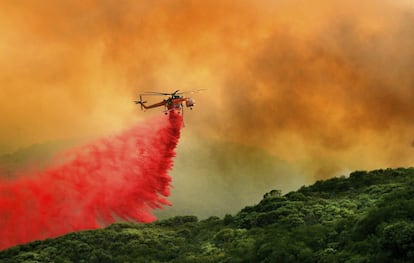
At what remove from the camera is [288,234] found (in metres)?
74.8

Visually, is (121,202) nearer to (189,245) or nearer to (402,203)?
(189,245)

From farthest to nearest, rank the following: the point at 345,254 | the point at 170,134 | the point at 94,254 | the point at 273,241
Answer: the point at 170,134, the point at 94,254, the point at 273,241, the point at 345,254

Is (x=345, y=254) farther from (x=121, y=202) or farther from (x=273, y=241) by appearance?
(x=121, y=202)

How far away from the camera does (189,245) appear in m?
95.2

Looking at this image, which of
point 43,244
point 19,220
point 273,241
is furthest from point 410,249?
point 19,220

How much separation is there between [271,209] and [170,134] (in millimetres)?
43531

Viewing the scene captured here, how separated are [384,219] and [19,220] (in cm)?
13039

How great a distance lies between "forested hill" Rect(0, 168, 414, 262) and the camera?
57.8m

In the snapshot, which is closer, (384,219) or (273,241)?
(384,219)

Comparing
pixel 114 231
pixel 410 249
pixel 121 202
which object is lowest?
pixel 410 249

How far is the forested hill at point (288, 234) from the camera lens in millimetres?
57844

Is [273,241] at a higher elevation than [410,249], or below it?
higher

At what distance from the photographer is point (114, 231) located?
343 ft

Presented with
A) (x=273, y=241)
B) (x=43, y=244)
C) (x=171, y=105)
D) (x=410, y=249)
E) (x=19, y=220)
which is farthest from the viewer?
(x=19, y=220)
